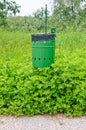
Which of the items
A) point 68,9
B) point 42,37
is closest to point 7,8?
point 68,9

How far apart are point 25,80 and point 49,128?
0.75 metres

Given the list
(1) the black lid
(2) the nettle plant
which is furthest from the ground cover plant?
(1) the black lid

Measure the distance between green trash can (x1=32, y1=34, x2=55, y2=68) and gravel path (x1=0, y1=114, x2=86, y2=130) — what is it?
0.71 metres

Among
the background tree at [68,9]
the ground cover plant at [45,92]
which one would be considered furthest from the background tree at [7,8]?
the ground cover plant at [45,92]

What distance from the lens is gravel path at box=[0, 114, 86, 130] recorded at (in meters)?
3.16

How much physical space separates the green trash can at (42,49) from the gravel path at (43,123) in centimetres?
71

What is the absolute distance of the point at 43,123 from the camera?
3.25m

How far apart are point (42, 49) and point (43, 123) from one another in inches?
37.5

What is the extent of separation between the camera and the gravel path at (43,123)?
10.4ft

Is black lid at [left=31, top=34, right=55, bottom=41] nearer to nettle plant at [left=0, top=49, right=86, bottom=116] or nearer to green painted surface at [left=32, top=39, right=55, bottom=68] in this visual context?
green painted surface at [left=32, top=39, right=55, bottom=68]

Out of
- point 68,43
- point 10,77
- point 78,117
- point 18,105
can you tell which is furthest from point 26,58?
point 68,43

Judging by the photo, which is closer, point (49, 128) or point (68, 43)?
point (49, 128)

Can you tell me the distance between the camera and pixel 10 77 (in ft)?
11.9

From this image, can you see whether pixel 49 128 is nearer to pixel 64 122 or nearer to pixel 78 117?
pixel 64 122
